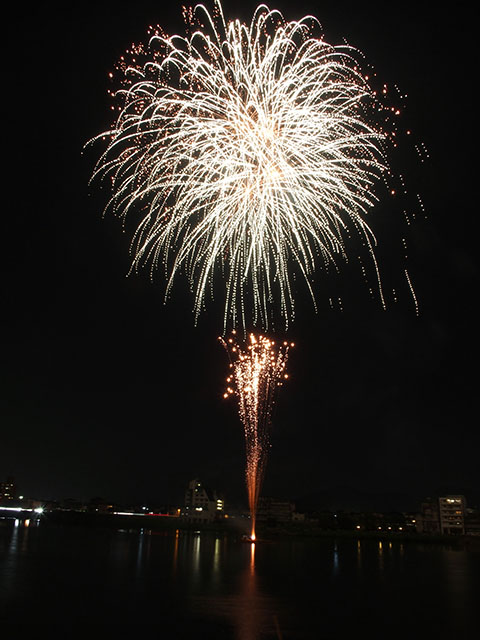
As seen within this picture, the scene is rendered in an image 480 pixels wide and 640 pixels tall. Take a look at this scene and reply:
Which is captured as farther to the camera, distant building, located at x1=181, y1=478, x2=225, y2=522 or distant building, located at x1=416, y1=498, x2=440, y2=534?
distant building, located at x1=181, y1=478, x2=225, y2=522

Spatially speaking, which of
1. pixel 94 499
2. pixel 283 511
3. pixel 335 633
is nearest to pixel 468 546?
pixel 283 511

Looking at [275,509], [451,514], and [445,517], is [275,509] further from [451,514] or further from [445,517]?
[451,514]

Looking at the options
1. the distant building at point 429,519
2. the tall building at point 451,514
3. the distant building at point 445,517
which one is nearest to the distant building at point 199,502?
the distant building at point 429,519

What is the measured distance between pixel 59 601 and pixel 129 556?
1553cm

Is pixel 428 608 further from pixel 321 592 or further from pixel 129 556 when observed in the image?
pixel 129 556

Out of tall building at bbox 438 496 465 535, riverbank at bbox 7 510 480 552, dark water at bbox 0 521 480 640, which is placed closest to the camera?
dark water at bbox 0 521 480 640

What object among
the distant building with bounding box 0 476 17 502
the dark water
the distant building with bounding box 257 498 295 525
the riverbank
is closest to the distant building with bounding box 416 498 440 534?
the riverbank

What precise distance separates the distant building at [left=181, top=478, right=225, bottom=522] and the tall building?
39797mm

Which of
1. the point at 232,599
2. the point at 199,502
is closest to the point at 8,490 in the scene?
the point at 199,502

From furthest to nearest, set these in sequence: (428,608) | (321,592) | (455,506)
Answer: (455,506) → (321,592) → (428,608)

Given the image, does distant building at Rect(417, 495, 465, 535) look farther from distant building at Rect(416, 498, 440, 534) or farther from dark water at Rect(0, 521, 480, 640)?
dark water at Rect(0, 521, 480, 640)

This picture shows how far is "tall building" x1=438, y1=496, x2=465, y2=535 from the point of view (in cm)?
8912

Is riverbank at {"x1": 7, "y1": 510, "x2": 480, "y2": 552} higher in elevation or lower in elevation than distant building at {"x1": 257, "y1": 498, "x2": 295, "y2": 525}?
lower

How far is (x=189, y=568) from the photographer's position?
23812 mm
